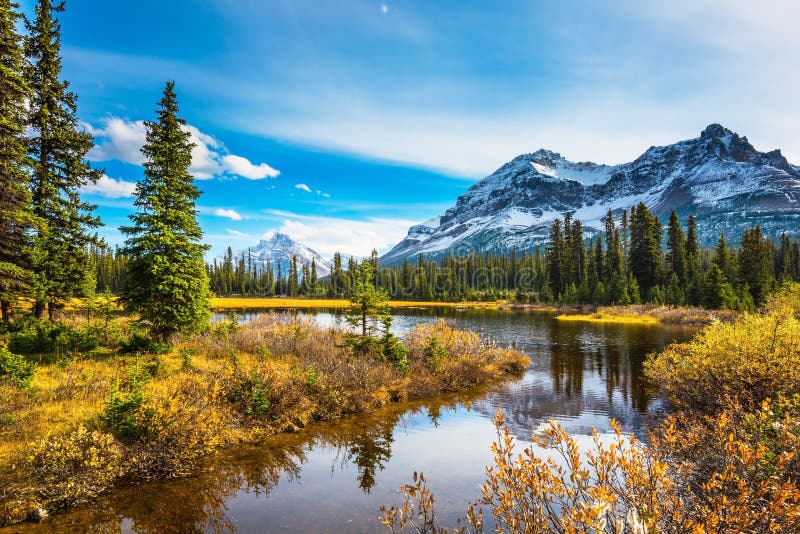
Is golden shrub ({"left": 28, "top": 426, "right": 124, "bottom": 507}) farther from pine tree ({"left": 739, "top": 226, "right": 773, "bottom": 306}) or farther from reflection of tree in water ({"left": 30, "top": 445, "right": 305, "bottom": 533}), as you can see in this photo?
pine tree ({"left": 739, "top": 226, "right": 773, "bottom": 306})

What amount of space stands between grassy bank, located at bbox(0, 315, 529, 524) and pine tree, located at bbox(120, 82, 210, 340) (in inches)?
62.7

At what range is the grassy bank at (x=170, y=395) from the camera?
31.7 ft

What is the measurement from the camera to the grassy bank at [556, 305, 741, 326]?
4888cm

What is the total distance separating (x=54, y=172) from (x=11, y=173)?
503cm

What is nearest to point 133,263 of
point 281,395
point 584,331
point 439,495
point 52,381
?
point 52,381

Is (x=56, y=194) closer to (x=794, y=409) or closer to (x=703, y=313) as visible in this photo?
(x=794, y=409)

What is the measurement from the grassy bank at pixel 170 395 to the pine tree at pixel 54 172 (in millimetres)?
3655

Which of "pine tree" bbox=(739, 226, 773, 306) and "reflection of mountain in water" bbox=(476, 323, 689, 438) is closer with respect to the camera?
"reflection of mountain in water" bbox=(476, 323, 689, 438)

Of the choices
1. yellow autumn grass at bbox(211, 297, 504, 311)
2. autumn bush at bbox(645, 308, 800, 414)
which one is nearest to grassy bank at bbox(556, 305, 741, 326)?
yellow autumn grass at bbox(211, 297, 504, 311)

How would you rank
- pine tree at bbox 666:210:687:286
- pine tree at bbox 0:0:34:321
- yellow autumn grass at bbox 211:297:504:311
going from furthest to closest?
yellow autumn grass at bbox 211:297:504:311, pine tree at bbox 666:210:687:286, pine tree at bbox 0:0:34:321

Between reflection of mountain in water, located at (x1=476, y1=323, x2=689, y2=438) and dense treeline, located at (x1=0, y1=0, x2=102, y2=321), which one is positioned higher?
dense treeline, located at (x1=0, y1=0, x2=102, y2=321)

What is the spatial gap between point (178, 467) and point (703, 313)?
59409mm

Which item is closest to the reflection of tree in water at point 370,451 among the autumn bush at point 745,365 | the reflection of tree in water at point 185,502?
the reflection of tree in water at point 185,502

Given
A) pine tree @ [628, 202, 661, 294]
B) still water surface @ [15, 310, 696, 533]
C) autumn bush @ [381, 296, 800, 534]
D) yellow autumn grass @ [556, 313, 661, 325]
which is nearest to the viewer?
autumn bush @ [381, 296, 800, 534]
